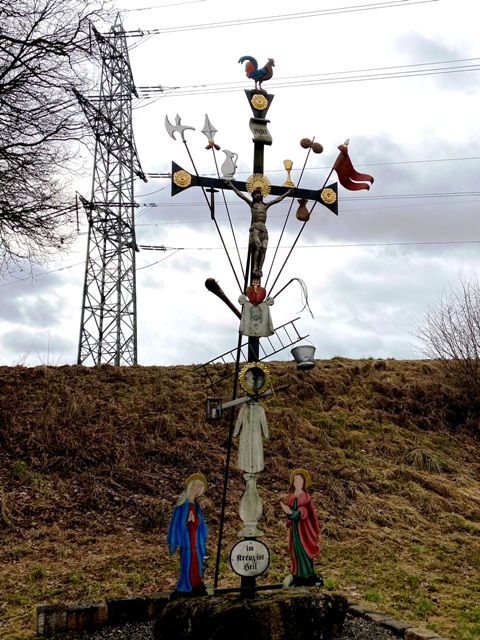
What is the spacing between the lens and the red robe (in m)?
6.57

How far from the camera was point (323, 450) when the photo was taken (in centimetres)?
1270

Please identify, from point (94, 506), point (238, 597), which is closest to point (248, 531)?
point (238, 597)

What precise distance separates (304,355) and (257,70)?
127 inches

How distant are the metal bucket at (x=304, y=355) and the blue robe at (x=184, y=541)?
6.06 feet

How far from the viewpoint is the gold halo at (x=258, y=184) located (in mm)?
6789

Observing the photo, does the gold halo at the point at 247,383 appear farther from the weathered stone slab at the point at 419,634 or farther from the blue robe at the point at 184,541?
the weathered stone slab at the point at 419,634

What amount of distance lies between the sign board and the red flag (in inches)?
162

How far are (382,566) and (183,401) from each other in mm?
6149

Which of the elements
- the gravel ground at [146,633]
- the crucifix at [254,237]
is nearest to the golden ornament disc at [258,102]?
the crucifix at [254,237]

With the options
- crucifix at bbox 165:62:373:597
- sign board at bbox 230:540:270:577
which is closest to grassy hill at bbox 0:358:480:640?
sign board at bbox 230:540:270:577

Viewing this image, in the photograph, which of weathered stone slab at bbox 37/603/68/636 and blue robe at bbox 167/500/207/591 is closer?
blue robe at bbox 167/500/207/591

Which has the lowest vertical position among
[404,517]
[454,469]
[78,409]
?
[404,517]

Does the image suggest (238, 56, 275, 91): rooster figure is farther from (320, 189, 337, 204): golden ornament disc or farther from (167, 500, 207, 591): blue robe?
(167, 500, 207, 591): blue robe

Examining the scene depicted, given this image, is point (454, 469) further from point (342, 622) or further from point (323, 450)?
point (342, 622)
